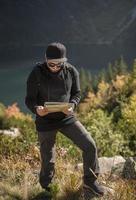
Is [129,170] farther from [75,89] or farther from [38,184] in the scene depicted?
[75,89]

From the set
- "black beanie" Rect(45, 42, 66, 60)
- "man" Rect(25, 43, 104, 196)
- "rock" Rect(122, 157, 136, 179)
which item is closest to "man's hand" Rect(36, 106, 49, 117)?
"man" Rect(25, 43, 104, 196)

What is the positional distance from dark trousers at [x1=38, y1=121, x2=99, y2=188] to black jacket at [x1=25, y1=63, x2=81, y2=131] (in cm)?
12

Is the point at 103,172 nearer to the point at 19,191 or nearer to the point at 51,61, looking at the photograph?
the point at 19,191

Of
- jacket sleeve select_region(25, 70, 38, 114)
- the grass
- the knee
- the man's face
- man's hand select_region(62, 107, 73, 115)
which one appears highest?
the man's face

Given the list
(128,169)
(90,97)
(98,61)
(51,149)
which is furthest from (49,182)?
(98,61)

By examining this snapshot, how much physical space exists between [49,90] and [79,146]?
2.66ft

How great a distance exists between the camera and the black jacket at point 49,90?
637 cm

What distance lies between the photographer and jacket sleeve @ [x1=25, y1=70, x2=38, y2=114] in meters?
6.38

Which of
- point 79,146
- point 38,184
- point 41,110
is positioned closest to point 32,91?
point 41,110

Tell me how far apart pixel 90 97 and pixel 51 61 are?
9647 cm

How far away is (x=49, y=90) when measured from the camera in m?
6.42

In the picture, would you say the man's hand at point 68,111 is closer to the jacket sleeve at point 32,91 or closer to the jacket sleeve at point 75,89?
the jacket sleeve at point 75,89

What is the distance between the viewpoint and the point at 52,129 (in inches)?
255

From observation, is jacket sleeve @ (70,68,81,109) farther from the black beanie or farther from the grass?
the grass
